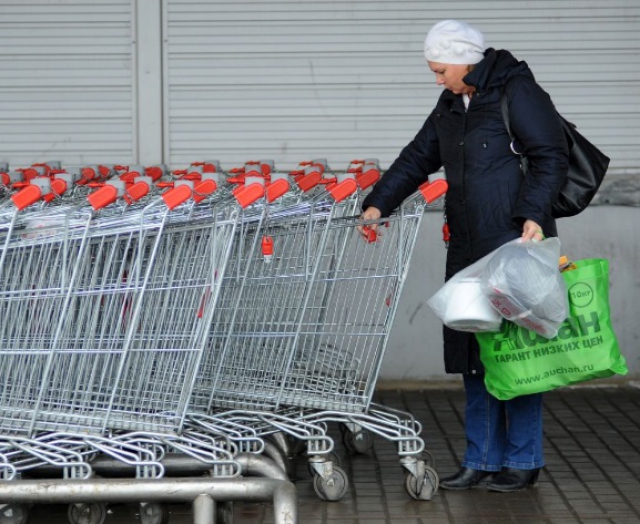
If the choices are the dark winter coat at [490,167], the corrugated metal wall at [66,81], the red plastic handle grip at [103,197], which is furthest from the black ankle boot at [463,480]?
the corrugated metal wall at [66,81]

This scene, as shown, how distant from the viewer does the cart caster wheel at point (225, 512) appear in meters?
5.55

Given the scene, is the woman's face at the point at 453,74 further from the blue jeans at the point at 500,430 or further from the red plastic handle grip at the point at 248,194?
the blue jeans at the point at 500,430

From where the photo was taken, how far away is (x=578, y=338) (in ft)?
19.0

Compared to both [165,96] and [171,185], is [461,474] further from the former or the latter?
[165,96]

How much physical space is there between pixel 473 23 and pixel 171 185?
11.9 ft

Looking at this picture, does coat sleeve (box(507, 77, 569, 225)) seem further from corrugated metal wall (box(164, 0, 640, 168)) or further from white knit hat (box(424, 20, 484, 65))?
corrugated metal wall (box(164, 0, 640, 168))

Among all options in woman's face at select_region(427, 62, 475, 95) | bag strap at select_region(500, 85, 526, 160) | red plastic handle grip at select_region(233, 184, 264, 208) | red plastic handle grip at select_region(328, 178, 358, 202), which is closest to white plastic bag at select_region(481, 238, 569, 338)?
bag strap at select_region(500, 85, 526, 160)

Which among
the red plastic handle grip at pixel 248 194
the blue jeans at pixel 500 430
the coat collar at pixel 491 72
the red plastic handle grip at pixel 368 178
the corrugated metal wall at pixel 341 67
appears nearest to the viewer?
the red plastic handle grip at pixel 248 194

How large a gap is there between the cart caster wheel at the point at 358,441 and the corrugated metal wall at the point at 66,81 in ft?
9.00

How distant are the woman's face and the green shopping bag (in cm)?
94

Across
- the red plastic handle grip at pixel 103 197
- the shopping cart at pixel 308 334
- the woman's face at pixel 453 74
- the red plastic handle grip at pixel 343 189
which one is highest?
the woman's face at pixel 453 74

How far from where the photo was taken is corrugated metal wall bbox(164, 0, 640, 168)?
8688 millimetres

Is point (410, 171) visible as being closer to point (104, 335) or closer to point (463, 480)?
point (463, 480)

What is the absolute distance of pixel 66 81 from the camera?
A: 28.7ft
